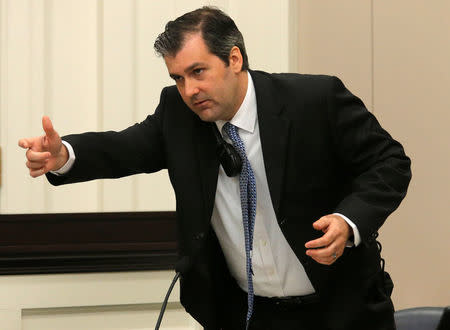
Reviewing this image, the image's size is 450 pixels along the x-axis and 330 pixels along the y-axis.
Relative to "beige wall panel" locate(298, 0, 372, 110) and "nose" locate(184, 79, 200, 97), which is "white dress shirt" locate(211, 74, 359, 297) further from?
"beige wall panel" locate(298, 0, 372, 110)

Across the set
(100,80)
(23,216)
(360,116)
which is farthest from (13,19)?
(360,116)

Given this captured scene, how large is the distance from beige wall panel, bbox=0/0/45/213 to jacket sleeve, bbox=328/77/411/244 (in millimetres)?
1457

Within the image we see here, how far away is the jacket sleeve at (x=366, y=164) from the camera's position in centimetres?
192

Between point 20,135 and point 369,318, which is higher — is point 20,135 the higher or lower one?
the higher one

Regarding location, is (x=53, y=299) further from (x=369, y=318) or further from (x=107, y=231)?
(x=369, y=318)

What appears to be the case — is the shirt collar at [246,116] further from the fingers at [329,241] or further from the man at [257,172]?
the fingers at [329,241]

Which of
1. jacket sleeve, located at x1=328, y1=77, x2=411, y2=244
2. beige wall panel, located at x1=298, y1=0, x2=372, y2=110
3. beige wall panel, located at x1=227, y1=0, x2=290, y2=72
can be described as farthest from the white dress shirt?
beige wall panel, located at x1=298, y1=0, x2=372, y2=110

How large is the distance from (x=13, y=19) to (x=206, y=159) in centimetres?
138

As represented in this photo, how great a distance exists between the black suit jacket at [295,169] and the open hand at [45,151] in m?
0.07

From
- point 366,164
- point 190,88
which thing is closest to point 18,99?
point 190,88

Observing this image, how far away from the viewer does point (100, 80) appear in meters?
3.20

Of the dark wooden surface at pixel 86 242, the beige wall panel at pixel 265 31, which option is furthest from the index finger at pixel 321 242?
the beige wall panel at pixel 265 31

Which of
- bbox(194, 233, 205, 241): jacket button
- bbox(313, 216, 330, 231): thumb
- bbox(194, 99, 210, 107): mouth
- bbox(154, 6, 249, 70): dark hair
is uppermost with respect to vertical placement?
bbox(154, 6, 249, 70): dark hair

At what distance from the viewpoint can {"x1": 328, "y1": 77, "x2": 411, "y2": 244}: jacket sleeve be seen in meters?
1.92
